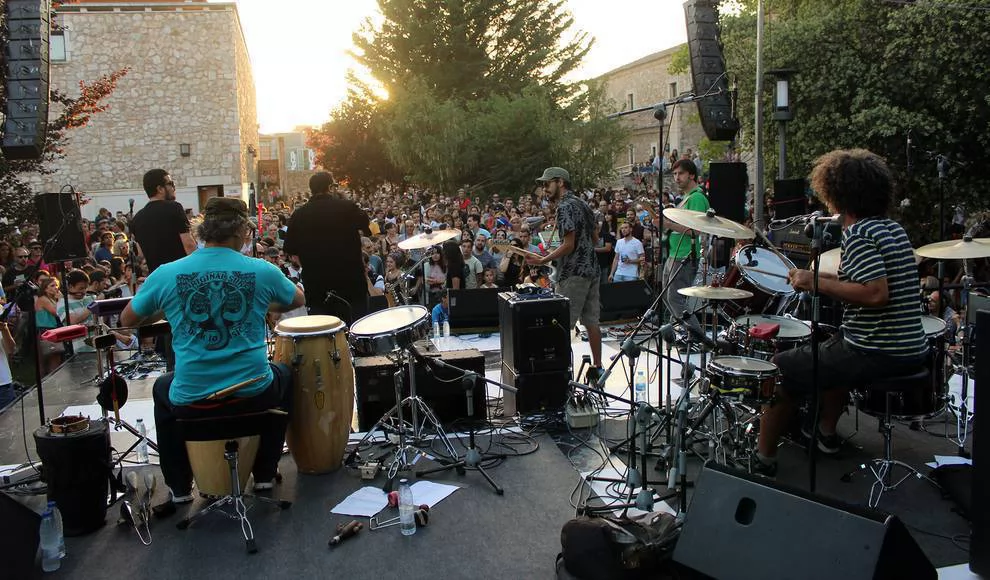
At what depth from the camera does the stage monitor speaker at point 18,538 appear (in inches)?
119

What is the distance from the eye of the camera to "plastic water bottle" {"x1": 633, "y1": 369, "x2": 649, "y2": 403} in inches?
224

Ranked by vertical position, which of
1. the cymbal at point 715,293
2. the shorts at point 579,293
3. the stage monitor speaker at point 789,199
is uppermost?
the stage monitor speaker at point 789,199

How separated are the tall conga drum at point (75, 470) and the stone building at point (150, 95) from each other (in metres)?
21.7

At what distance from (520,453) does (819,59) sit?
40.4 feet

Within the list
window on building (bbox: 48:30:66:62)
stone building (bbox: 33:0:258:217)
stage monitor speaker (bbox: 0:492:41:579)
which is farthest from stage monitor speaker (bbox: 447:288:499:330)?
window on building (bbox: 48:30:66:62)

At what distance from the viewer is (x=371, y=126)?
1193 inches

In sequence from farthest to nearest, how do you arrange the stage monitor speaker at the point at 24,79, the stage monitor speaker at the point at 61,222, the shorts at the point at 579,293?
the stage monitor speaker at the point at 24,79, the stage monitor speaker at the point at 61,222, the shorts at the point at 579,293

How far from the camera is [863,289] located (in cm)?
342

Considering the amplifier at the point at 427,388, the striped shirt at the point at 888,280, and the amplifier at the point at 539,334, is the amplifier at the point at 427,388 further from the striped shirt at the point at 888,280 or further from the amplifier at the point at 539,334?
the striped shirt at the point at 888,280

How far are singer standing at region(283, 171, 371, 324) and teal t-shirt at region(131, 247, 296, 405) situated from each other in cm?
181

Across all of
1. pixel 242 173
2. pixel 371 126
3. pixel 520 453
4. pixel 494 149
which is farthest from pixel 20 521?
pixel 371 126

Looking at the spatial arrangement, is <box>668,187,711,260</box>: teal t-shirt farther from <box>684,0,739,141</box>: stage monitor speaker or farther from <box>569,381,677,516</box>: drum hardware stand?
<box>684,0,739,141</box>: stage monitor speaker

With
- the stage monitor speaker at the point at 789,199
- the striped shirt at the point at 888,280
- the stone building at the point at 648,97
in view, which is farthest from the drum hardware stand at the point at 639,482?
the stone building at the point at 648,97

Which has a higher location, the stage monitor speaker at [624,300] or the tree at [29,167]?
the tree at [29,167]
